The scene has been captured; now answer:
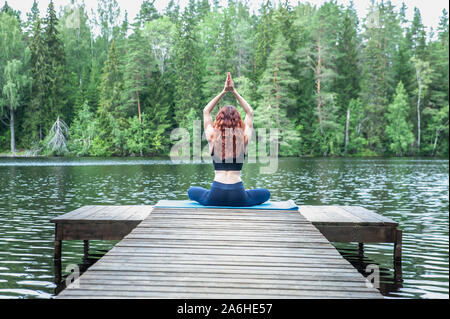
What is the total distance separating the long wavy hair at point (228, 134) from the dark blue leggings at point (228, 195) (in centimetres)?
48

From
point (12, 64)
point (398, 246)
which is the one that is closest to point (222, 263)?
point (398, 246)

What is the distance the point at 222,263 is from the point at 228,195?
8.03ft

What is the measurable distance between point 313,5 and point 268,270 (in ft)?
231

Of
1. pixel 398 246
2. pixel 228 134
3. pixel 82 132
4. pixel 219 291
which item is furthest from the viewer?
pixel 82 132

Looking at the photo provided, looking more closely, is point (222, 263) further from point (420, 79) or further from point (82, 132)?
point (420, 79)

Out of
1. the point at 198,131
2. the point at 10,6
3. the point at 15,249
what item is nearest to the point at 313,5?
the point at 198,131

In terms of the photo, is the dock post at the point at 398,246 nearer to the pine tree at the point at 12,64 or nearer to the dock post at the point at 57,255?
the dock post at the point at 57,255

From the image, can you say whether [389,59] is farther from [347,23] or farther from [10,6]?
[10,6]

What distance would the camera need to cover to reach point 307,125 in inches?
2168

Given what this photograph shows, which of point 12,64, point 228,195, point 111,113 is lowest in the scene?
point 228,195

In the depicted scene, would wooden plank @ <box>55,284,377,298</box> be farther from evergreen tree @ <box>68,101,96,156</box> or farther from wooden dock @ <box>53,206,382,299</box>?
evergreen tree @ <box>68,101,96,156</box>

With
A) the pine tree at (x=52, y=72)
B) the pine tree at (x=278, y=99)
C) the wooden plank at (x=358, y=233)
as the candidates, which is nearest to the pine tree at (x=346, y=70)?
the pine tree at (x=278, y=99)

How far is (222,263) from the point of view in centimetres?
452

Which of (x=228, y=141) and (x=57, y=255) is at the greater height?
(x=228, y=141)
